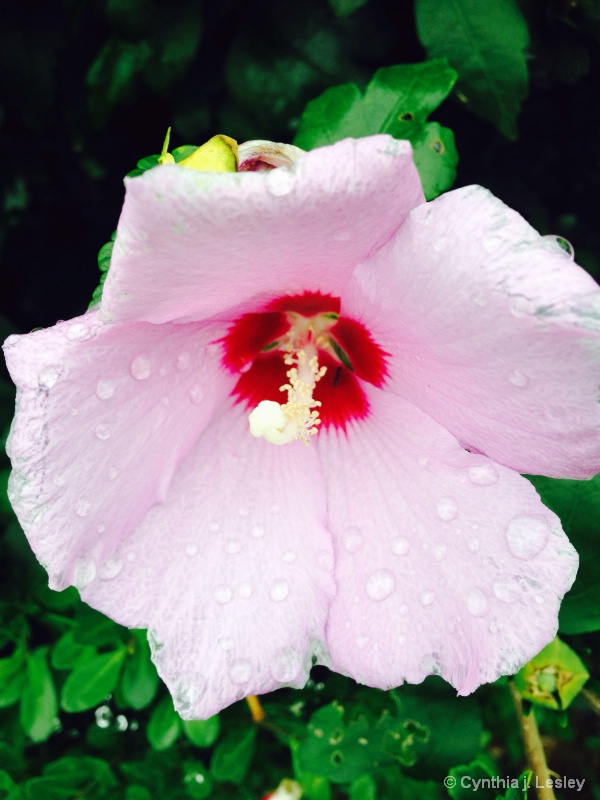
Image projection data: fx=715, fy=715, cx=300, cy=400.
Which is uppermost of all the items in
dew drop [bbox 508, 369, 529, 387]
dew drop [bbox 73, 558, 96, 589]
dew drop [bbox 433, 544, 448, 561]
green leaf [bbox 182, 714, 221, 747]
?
dew drop [bbox 508, 369, 529, 387]

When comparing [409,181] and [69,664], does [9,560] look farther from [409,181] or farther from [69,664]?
[409,181]

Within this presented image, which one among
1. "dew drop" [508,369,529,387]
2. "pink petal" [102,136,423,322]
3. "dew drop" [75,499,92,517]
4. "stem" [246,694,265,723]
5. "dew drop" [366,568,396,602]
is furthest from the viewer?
"stem" [246,694,265,723]

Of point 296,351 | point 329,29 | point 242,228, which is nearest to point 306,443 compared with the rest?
point 296,351

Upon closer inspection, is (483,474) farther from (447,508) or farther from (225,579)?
(225,579)

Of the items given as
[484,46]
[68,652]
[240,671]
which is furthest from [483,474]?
[68,652]

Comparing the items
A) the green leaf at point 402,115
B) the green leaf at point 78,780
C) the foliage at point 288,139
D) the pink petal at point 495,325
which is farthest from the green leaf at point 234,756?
the green leaf at point 402,115

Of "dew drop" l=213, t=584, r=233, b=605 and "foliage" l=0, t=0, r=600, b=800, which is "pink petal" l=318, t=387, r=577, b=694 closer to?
"dew drop" l=213, t=584, r=233, b=605

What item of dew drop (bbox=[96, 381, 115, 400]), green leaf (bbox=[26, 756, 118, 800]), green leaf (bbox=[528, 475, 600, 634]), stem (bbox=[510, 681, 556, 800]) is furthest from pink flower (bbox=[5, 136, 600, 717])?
green leaf (bbox=[26, 756, 118, 800])

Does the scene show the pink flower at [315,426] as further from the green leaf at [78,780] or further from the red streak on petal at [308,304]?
the green leaf at [78,780]
